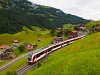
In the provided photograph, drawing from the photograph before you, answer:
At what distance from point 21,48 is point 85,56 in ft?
224

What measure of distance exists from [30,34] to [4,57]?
93.9 m

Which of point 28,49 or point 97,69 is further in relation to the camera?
point 28,49

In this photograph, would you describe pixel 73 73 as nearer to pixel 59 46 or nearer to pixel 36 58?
pixel 36 58

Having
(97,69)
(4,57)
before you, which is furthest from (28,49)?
(97,69)

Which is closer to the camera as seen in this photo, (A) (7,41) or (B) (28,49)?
(B) (28,49)

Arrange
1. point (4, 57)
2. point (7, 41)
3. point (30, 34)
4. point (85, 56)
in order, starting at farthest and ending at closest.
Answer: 1. point (30, 34)
2. point (7, 41)
3. point (4, 57)
4. point (85, 56)

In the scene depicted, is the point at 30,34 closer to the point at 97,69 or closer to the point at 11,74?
the point at 11,74

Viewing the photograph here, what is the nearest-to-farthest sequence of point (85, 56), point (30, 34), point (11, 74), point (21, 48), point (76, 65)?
point (76, 65) < point (85, 56) < point (11, 74) < point (21, 48) < point (30, 34)

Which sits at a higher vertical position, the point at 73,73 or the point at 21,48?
the point at 73,73

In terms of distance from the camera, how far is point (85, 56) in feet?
150

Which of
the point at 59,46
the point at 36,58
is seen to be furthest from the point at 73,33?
the point at 36,58

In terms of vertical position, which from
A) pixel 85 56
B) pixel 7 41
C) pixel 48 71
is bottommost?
pixel 7 41

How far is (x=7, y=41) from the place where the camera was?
181 meters

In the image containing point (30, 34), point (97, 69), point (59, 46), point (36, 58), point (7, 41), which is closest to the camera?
point (97, 69)
